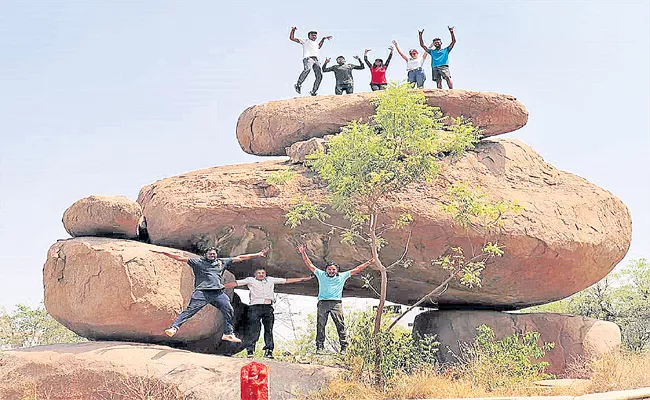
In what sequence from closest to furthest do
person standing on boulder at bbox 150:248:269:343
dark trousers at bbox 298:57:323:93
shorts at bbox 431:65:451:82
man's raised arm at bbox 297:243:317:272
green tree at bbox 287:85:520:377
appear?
green tree at bbox 287:85:520:377 < person standing on boulder at bbox 150:248:269:343 < man's raised arm at bbox 297:243:317:272 < shorts at bbox 431:65:451:82 < dark trousers at bbox 298:57:323:93

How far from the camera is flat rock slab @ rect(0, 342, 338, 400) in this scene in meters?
9.96

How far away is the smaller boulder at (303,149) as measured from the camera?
12094 mm

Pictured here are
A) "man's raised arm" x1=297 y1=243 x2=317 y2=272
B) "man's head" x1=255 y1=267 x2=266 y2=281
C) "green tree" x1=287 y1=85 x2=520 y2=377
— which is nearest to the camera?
"green tree" x1=287 y1=85 x2=520 y2=377

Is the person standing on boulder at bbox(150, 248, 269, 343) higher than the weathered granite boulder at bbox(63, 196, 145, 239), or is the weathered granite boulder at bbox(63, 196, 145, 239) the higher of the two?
the weathered granite boulder at bbox(63, 196, 145, 239)

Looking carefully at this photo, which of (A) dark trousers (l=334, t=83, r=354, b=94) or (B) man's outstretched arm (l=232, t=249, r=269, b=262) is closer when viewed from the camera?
(B) man's outstretched arm (l=232, t=249, r=269, b=262)

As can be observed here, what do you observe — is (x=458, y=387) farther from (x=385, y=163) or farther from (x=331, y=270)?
(x=385, y=163)

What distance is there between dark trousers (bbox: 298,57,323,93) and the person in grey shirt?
0.64 ft

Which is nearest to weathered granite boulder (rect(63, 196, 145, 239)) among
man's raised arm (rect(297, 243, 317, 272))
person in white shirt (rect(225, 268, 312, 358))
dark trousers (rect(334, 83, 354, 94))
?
person in white shirt (rect(225, 268, 312, 358))

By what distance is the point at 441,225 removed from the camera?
1145cm

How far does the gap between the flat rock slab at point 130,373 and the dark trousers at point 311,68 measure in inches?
223

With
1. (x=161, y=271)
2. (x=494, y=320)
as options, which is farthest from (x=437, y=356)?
(x=161, y=271)

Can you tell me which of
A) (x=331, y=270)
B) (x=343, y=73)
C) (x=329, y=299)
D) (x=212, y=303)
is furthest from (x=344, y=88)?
(x=212, y=303)

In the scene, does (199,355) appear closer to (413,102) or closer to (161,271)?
(161,271)

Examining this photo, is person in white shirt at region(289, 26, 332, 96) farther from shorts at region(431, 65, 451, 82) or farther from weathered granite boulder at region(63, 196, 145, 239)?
weathered granite boulder at region(63, 196, 145, 239)
